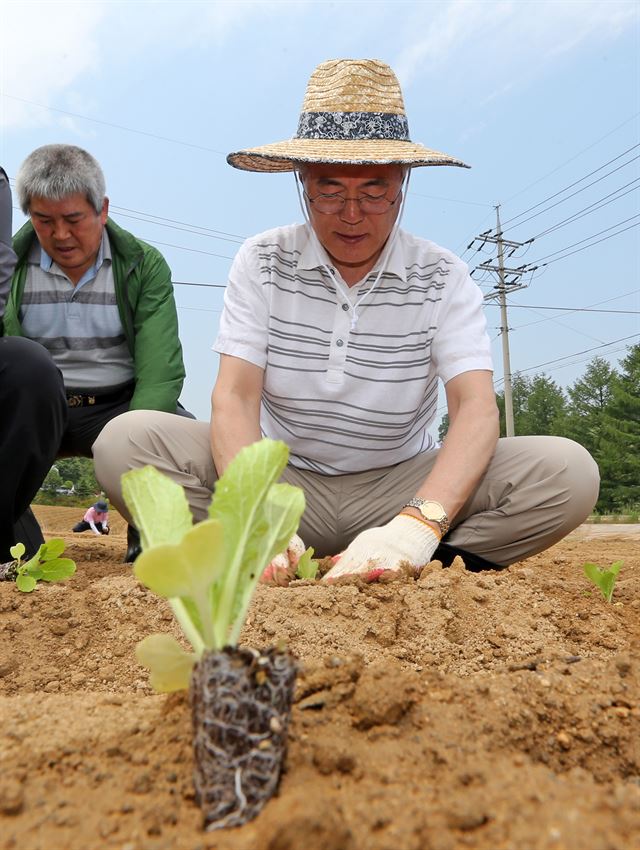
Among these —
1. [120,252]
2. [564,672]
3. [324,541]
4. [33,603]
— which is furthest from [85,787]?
[120,252]

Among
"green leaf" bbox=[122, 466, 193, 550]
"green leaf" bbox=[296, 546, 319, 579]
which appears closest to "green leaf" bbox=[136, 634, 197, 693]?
"green leaf" bbox=[122, 466, 193, 550]

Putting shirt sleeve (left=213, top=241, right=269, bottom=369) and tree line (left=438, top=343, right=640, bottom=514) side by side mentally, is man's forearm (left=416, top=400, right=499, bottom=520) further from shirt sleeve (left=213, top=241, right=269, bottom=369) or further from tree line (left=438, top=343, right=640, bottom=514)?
tree line (left=438, top=343, right=640, bottom=514)

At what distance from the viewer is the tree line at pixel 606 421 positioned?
34.0m

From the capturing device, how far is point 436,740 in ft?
3.42

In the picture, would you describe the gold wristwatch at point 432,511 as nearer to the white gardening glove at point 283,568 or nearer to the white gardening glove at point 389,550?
the white gardening glove at point 389,550

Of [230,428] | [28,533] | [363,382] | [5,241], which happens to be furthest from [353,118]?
[28,533]

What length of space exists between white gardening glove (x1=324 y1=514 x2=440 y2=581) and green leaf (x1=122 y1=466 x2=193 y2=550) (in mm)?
1275

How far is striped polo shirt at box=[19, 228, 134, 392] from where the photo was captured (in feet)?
12.4

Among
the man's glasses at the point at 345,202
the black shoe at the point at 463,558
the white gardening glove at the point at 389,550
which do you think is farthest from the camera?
the black shoe at the point at 463,558

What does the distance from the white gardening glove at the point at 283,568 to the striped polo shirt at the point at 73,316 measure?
5.97ft

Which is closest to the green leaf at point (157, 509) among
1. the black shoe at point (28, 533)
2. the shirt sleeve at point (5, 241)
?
the shirt sleeve at point (5, 241)

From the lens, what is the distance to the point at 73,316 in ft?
12.4

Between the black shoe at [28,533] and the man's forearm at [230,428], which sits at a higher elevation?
the man's forearm at [230,428]

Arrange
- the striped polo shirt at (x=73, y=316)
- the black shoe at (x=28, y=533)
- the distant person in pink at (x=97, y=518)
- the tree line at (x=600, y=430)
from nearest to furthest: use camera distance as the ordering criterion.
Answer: the black shoe at (x=28, y=533) < the striped polo shirt at (x=73, y=316) < the distant person in pink at (x=97, y=518) < the tree line at (x=600, y=430)
